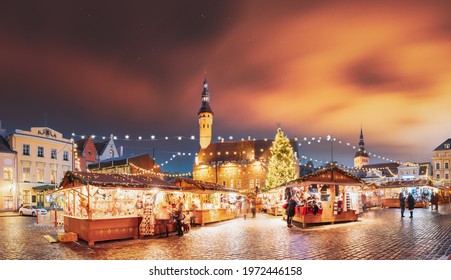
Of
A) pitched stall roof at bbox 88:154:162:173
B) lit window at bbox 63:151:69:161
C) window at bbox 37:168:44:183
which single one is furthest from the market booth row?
window at bbox 37:168:44:183

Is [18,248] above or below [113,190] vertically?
below

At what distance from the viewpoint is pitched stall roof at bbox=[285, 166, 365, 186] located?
13.6 meters

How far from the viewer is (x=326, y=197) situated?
47.1ft

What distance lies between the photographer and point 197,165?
179 feet

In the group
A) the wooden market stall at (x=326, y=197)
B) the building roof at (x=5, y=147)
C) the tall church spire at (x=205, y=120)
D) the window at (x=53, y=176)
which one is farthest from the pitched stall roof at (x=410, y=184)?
the tall church spire at (x=205, y=120)

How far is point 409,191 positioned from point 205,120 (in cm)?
3743

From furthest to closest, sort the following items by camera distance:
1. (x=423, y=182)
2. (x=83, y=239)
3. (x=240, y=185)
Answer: (x=240, y=185) < (x=423, y=182) < (x=83, y=239)

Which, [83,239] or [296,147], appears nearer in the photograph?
[83,239]

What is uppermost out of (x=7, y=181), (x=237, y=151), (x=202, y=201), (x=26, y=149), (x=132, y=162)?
(x=237, y=151)

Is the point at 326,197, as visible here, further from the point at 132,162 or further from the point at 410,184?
the point at 132,162

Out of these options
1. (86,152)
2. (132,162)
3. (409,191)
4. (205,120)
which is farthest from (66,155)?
(205,120)
